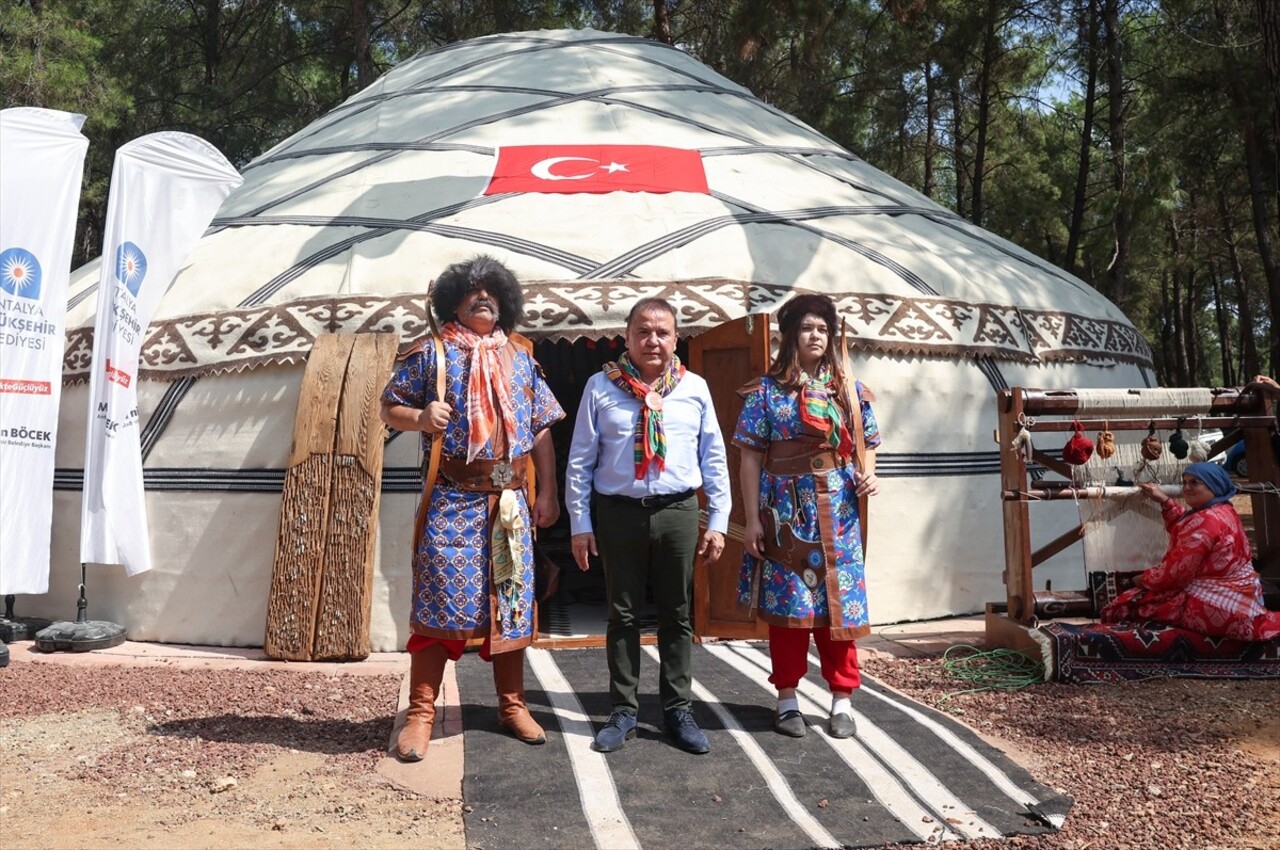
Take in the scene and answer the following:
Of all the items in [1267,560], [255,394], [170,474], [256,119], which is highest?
[256,119]

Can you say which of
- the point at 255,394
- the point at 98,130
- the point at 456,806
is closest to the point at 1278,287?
the point at 255,394

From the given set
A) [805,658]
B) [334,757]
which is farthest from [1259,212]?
[334,757]

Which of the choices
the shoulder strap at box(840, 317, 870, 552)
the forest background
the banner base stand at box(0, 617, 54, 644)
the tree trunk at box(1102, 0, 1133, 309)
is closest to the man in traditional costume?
the shoulder strap at box(840, 317, 870, 552)

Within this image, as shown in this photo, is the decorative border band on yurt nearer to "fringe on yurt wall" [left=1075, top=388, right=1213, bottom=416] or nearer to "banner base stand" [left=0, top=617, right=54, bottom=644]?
"fringe on yurt wall" [left=1075, top=388, right=1213, bottom=416]

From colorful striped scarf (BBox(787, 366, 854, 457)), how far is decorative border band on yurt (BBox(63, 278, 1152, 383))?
5.04 ft

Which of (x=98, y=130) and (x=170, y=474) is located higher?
(x=98, y=130)

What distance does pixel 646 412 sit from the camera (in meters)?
2.97

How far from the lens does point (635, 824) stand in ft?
8.36

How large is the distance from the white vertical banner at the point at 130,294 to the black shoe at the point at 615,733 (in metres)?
2.60

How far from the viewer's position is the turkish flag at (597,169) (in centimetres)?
539

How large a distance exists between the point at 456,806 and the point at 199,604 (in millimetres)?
2551

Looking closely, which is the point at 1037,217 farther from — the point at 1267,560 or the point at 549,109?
the point at 1267,560

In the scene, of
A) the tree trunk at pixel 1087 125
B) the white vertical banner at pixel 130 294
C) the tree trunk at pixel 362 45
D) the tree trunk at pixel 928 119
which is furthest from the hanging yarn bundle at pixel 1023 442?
the tree trunk at pixel 928 119

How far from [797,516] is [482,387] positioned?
3.03 ft
